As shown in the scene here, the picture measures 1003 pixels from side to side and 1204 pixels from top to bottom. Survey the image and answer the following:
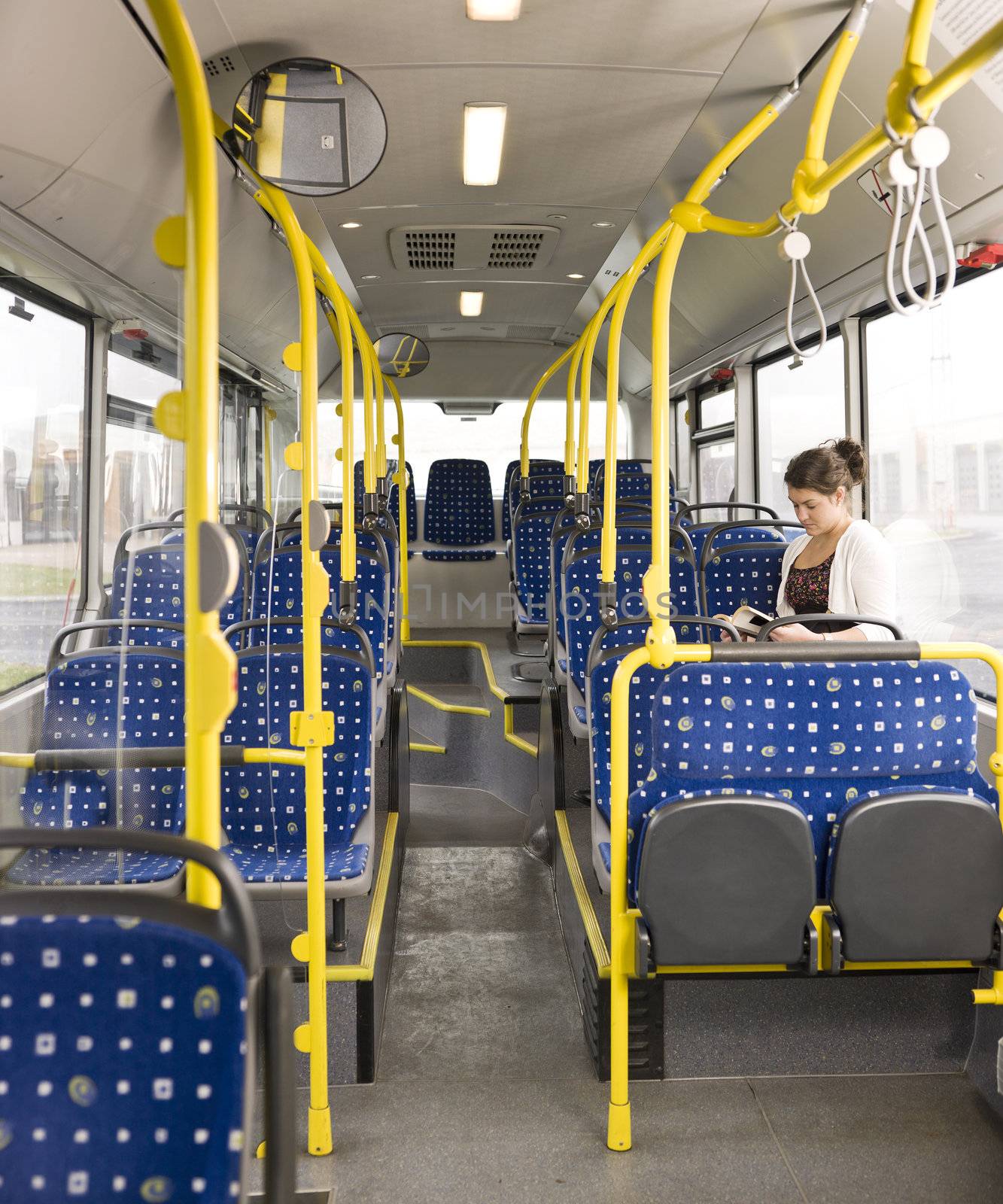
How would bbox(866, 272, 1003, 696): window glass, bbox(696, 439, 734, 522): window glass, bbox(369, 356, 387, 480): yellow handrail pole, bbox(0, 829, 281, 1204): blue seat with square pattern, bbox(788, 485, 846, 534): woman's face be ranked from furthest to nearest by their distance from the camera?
bbox(696, 439, 734, 522): window glass < bbox(369, 356, 387, 480): yellow handrail pole < bbox(866, 272, 1003, 696): window glass < bbox(788, 485, 846, 534): woman's face < bbox(0, 829, 281, 1204): blue seat with square pattern

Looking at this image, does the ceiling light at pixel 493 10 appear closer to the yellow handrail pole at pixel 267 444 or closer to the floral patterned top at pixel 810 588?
the yellow handrail pole at pixel 267 444

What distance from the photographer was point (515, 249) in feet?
20.6

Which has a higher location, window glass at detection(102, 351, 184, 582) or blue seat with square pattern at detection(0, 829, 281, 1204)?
window glass at detection(102, 351, 184, 582)

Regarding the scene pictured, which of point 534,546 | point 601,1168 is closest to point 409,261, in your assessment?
point 534,546

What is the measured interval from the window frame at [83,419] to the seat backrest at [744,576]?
10.1 feet

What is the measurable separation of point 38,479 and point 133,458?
8.4 inches

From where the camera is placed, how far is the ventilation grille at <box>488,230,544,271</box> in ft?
19.6

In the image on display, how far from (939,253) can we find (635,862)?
295 centimetres

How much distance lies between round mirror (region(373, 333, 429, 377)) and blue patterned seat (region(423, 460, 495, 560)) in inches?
43.3

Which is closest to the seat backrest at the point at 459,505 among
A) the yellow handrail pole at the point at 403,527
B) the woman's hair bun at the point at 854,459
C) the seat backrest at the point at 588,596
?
the yellow handrail pole at the point at 403,527

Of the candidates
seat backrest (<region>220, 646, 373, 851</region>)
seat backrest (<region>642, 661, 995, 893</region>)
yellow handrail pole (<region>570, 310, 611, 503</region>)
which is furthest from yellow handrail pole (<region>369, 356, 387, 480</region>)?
seat backrest (<region>642, 661, 995, 893</region>)

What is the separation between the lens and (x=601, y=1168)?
2.25m

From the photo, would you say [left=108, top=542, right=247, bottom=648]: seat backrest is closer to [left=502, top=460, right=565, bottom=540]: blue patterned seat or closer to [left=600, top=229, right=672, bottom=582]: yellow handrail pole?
[left=600, top=229, right=672, bottom=582]: yellow handrail pole

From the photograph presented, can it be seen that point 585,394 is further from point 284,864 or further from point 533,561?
point 284,864
